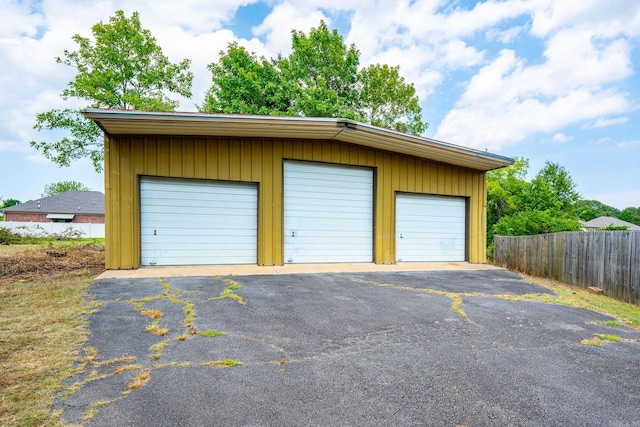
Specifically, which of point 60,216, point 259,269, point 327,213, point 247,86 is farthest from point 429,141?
point 60,216

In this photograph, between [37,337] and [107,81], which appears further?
[107,81]

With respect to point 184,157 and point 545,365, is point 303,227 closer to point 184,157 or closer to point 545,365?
point 184,157

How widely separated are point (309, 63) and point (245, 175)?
1698 centimetres

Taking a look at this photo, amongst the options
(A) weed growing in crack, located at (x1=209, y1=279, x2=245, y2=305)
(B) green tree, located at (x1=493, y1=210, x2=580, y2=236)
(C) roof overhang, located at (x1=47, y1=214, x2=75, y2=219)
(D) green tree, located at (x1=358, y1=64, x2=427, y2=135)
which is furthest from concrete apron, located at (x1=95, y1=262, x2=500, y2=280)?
(C) roof overhang, located at (x1=47, y1=214, x2=75, y2=219)

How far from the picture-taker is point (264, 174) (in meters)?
7.71

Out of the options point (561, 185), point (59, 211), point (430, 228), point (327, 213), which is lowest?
point (430, 228)

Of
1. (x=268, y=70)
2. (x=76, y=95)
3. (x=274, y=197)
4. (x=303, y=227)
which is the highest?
(x=268, y=70)

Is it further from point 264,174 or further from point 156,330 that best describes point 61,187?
point 156,330

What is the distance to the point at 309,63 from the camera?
2195 cm

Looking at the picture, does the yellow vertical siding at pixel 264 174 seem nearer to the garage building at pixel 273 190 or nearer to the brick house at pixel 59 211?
the garage building at pixel 273 190

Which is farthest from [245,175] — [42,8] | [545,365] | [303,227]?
[42,8]

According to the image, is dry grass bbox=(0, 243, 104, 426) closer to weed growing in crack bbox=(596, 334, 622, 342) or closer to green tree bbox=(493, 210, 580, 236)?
weed growing in crack bbox=(596, 334, 622, 342)

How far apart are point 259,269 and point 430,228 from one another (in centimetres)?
503

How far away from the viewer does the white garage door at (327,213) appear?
8055 mm
